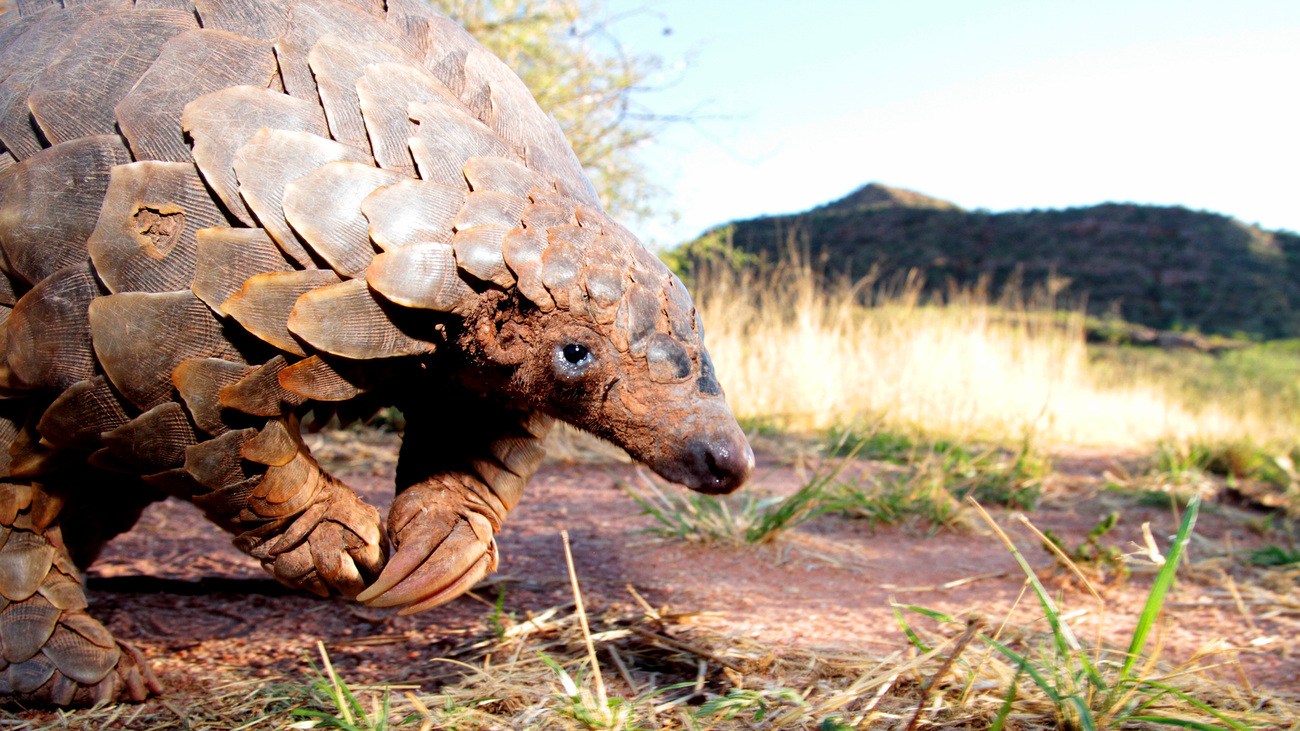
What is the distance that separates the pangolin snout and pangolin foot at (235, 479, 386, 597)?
74 centimetres

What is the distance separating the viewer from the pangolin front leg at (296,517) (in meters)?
1.61

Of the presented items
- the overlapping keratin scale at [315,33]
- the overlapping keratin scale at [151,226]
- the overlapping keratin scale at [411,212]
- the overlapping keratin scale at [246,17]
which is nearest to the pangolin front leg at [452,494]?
the overlapping keratin scale at [411,212]

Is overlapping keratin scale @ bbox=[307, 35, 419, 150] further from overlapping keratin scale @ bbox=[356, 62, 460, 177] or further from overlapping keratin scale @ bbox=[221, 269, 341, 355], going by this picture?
overlapping keratin scale @ bbox=[221, 269, 341, 355]

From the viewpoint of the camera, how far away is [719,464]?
1.50 m

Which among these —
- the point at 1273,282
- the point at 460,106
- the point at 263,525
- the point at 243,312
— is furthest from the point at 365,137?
the point at 1273,282

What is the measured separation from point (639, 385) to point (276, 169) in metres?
0.76

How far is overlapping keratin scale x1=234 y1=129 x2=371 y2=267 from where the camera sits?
1475mm

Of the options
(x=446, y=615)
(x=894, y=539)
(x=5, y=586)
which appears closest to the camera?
(x=5, y=586)

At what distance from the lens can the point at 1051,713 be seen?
1.60 m

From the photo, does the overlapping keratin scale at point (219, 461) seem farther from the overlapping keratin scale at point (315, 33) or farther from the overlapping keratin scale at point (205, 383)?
the overlapping keratin scale at point (315, 33)

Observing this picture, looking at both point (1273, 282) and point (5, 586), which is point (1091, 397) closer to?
point (5, 586)

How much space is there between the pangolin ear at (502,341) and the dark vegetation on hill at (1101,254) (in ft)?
63.7

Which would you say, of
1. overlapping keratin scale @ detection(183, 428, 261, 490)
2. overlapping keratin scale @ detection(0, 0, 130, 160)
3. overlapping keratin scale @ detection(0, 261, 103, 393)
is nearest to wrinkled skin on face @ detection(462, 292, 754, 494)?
overlapping keratin scale @ detection(183, 428, 261, 490)

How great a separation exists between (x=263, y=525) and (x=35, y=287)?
2.02 feet
